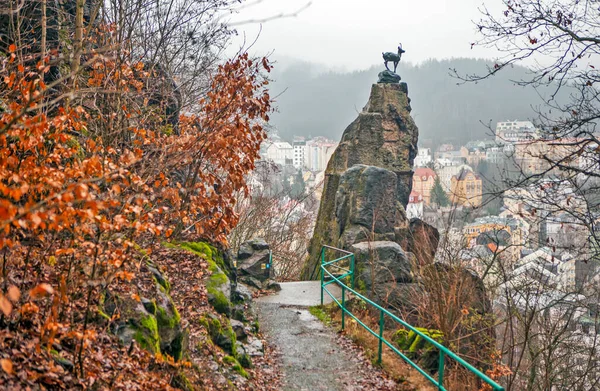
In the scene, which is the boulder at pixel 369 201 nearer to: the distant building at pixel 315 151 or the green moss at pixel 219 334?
the green moss at pixel 219 334

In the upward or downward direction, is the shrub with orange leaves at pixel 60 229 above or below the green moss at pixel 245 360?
above

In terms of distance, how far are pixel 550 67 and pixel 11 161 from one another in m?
7.00

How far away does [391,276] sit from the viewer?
1198 cm

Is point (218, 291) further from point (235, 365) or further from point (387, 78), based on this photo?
point (387, 78)

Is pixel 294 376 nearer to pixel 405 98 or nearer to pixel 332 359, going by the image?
pixel 332 359

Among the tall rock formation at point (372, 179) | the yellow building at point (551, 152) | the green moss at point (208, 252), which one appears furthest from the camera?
the tall rock formation at point (372, 179)

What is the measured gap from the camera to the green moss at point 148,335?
4.98m

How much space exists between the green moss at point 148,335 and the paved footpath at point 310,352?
106 inches

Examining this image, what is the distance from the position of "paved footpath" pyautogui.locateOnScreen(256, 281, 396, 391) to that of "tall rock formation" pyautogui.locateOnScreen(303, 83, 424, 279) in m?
4.28

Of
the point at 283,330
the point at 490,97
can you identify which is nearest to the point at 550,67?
the point at 283,330

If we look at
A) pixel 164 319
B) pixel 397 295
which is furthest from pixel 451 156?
pixel 164 319

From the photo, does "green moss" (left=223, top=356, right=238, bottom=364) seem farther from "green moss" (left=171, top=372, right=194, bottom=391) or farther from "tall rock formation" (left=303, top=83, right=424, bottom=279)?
"tall rock formation" (left=303, top=83, right=424, bottom=279)

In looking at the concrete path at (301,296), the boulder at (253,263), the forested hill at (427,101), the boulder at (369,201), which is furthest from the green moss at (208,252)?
the forested hill at (427,101)

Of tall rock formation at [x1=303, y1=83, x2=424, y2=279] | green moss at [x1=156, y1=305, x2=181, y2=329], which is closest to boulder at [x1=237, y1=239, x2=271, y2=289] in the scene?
tall rock formation at [x1=303, y1=83, x2=424, y2=279]
